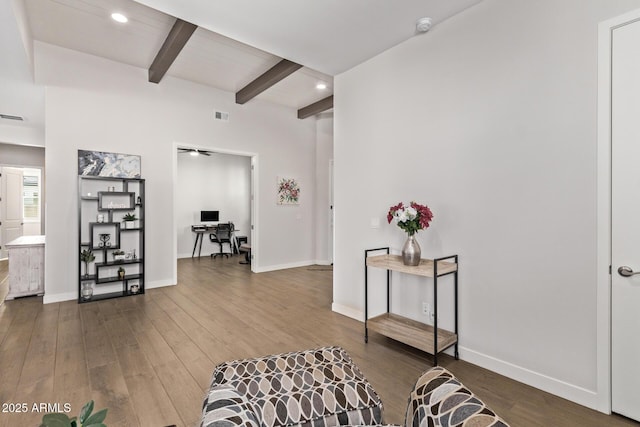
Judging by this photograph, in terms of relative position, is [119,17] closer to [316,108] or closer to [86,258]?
[86,258]

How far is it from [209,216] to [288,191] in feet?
9.59

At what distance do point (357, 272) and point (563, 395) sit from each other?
2030 mm

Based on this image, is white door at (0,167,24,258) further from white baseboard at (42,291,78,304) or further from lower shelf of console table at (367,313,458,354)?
lower shelf of console table at (367,313,458,354)

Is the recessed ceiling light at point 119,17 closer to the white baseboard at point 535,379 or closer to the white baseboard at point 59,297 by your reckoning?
the white baseboard at point 59,297

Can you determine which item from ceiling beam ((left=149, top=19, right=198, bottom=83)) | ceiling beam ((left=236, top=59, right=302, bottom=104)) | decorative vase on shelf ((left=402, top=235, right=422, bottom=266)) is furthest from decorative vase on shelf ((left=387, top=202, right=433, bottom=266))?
ceiling beam ((left=149, top=19, right=198, bottom=83))

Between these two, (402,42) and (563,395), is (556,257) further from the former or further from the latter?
(402,42)

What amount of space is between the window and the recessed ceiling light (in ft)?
20.6

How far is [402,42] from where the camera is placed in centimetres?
309

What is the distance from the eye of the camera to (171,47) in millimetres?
3717

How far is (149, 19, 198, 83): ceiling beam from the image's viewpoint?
11.1 ft

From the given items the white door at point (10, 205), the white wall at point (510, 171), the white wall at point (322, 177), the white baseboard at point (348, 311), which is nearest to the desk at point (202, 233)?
the white wall at point (322, 177)

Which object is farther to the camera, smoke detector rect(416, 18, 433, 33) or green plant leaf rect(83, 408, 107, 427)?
smoke detector rect(416, 18, 433, 33)

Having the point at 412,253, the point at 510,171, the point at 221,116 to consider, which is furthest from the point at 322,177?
the point at 510,171

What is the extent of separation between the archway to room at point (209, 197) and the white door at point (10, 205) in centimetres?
356
